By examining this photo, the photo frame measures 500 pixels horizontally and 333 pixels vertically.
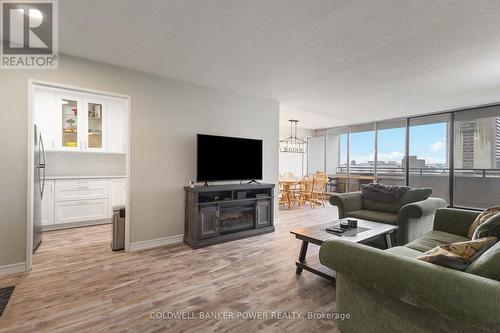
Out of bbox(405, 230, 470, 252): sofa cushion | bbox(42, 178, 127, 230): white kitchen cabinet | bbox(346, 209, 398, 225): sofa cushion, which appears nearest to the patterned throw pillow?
bbox(405, 230, 470, 252): sofa cushion

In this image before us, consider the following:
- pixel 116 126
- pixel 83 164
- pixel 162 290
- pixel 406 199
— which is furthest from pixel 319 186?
pixel 83 164

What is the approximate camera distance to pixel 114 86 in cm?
305

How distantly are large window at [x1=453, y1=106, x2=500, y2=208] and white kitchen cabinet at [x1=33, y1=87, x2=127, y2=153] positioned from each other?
23.7 ft

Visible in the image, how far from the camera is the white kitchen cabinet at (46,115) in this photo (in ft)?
12.8

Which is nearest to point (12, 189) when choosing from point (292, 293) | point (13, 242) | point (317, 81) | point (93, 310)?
point (13, 242)

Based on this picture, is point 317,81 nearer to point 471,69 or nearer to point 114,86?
point 471,69

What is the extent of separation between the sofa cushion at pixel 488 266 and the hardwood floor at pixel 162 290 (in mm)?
1033

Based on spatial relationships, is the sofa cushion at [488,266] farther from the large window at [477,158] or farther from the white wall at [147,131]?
the large window at [477,158]

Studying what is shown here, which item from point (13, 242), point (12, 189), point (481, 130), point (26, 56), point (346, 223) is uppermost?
point (26, 56)

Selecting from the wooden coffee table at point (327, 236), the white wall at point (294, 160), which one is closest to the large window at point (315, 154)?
the white wall at point (294, 160)

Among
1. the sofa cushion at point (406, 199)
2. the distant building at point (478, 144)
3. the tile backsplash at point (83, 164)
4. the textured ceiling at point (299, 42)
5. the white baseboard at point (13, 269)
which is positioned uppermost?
the textured ceiling at point (299, 42)

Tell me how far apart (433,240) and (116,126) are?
5191 millimetres

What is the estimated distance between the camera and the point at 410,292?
3.78ft

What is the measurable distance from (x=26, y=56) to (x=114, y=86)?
2.82 ft
